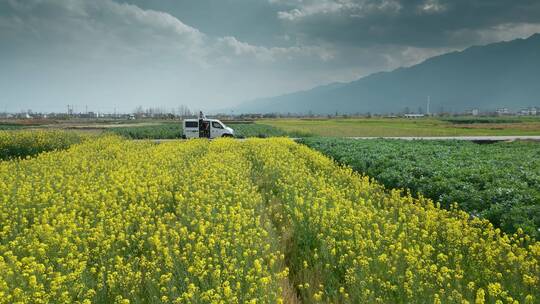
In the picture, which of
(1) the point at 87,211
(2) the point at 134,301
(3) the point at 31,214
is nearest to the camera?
(2) the point at 134,301

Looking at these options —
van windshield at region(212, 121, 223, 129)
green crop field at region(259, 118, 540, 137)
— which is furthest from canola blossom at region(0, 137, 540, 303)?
green crop field at region(259, 118, 540, 137)

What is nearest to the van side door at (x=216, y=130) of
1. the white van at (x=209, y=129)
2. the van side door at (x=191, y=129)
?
the white van at (x=209, y=129)

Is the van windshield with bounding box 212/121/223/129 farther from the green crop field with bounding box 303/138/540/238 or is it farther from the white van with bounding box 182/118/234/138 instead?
the green crop field with bounding box 303/138/540/238

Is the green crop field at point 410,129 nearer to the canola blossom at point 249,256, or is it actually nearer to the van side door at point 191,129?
the van side door at point 191,129

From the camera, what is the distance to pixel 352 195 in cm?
1022

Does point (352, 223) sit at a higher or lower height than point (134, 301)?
higher

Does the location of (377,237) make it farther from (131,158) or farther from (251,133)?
(251,133)

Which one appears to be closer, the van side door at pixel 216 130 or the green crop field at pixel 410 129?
the van side door at pixel 216 130

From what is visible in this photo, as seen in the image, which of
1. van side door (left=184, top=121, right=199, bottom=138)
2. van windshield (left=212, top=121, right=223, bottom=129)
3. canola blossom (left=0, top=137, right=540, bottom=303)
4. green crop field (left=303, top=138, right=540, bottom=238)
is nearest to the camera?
canola blossom (left=0, top=137, right=540, bottom=303)

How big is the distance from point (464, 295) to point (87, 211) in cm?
719

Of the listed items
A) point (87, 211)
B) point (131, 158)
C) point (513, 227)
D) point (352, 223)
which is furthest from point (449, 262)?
point (131, 158)

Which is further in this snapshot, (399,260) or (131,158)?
(131,158)

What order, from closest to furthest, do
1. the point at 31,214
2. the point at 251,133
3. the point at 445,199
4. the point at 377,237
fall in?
the point at 377,237, the point at 31,214, the point at 445,199, the point at 251,133

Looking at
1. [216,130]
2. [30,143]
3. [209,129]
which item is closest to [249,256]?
[30,143]
